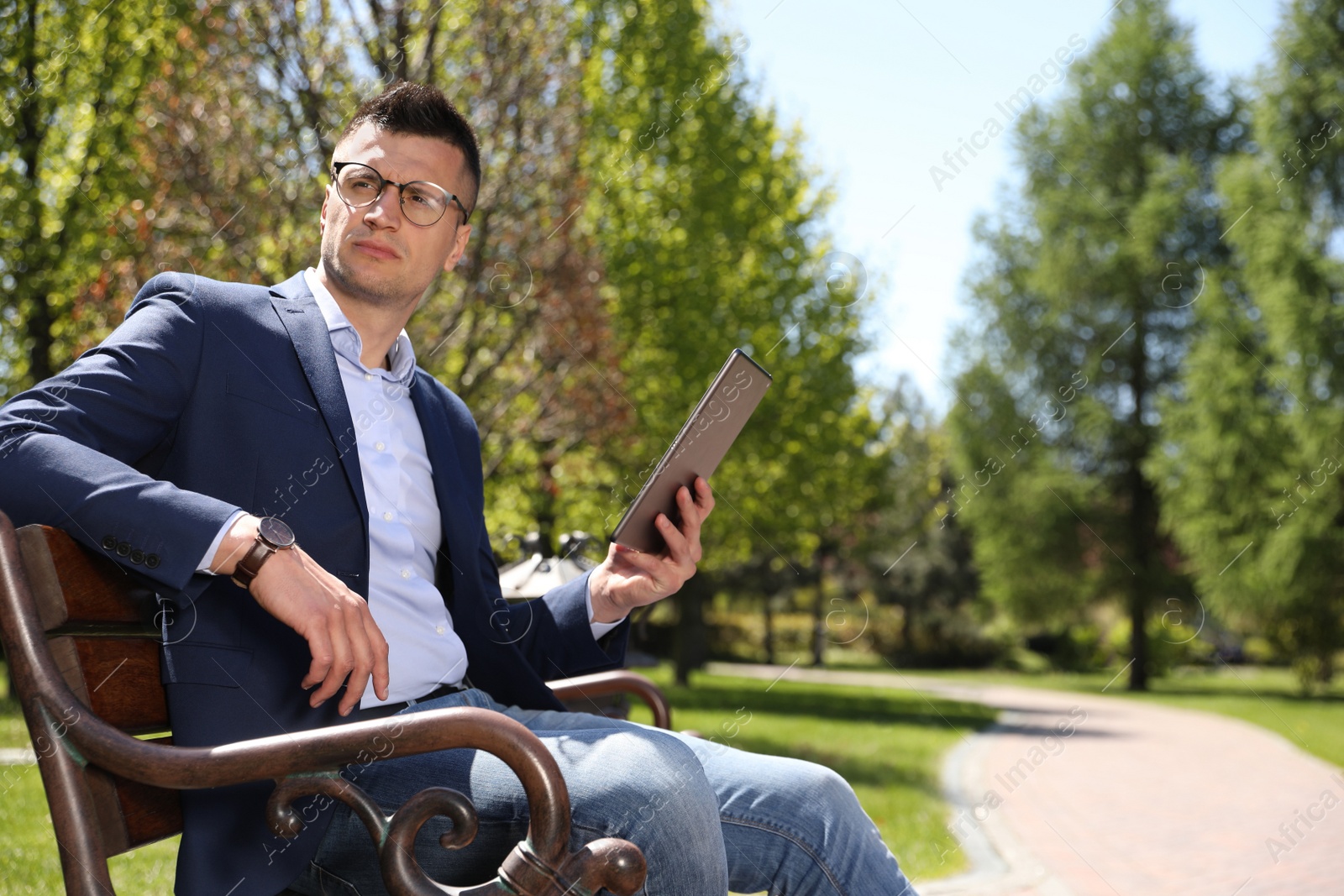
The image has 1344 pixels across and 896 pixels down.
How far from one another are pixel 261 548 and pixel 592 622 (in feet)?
3.25

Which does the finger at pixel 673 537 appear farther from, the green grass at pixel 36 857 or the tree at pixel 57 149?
the tree at pixel 57 149

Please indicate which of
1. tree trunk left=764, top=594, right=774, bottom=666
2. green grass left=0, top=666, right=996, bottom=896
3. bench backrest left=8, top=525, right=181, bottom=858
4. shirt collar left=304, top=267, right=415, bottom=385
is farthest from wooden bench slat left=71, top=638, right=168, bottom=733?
tree trunk left=764, top=594, right=774, bottom=666

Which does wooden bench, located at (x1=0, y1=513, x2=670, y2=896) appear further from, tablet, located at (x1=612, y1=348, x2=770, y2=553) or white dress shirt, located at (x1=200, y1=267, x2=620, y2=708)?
tablet, located at (x1=612, y1=348, x2=770, y2=553)

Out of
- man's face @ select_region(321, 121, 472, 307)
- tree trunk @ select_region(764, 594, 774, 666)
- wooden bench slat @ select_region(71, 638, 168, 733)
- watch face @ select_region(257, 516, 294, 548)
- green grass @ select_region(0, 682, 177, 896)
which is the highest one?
man's face @ select_region(321, 121, 472, 307)

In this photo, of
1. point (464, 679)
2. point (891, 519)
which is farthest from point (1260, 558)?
point (464, 679)

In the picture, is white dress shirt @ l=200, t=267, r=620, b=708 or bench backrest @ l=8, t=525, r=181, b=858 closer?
bench backrest @ l=8, t=525, r=181, b=858

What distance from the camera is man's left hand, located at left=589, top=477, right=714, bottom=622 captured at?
212 cm

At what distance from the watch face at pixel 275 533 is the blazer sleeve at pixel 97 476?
6 cm

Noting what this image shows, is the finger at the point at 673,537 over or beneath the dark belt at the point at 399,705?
over

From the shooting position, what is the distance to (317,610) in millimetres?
1530

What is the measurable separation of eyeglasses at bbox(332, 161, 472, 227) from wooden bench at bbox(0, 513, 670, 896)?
0.98 metres

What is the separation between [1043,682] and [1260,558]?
27.2 ft

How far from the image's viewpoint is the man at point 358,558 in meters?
1.55

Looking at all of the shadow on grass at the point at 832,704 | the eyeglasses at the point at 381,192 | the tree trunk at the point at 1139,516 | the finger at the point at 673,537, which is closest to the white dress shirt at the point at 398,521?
the eyeglasses at the point at 381,192
